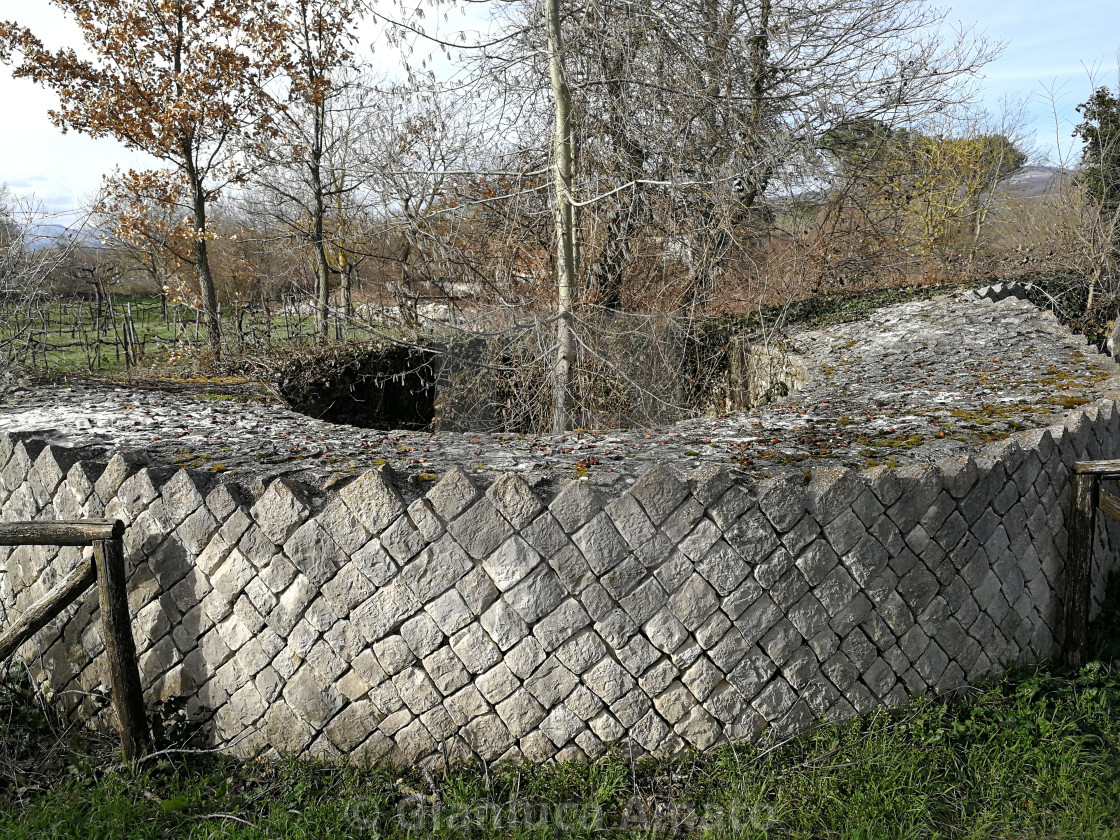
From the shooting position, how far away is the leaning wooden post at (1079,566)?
140 inches

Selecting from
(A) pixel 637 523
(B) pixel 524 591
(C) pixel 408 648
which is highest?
(A) pixel 637 523

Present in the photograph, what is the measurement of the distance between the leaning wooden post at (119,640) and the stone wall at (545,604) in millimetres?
159

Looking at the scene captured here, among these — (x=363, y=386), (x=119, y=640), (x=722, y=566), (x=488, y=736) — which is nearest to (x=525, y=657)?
(x=488, y=736)

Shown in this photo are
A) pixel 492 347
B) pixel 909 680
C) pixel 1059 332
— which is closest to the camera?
pixel 909 680

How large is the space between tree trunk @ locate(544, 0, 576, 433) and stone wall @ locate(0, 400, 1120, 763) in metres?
3.76

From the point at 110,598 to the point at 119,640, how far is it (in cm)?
18

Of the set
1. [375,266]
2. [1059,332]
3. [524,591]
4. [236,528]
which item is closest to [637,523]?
[524,591]

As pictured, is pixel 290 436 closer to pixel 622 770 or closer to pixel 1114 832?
pixel 622 770

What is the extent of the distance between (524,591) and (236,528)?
48.7 inches

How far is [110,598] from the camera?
303 cm

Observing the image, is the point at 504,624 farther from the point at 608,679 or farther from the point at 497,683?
the point at 608,679

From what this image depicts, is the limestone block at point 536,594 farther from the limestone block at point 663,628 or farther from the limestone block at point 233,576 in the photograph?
the limestone block at point 233,576

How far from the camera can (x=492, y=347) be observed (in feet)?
25.1

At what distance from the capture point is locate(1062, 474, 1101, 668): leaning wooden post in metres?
3.55
